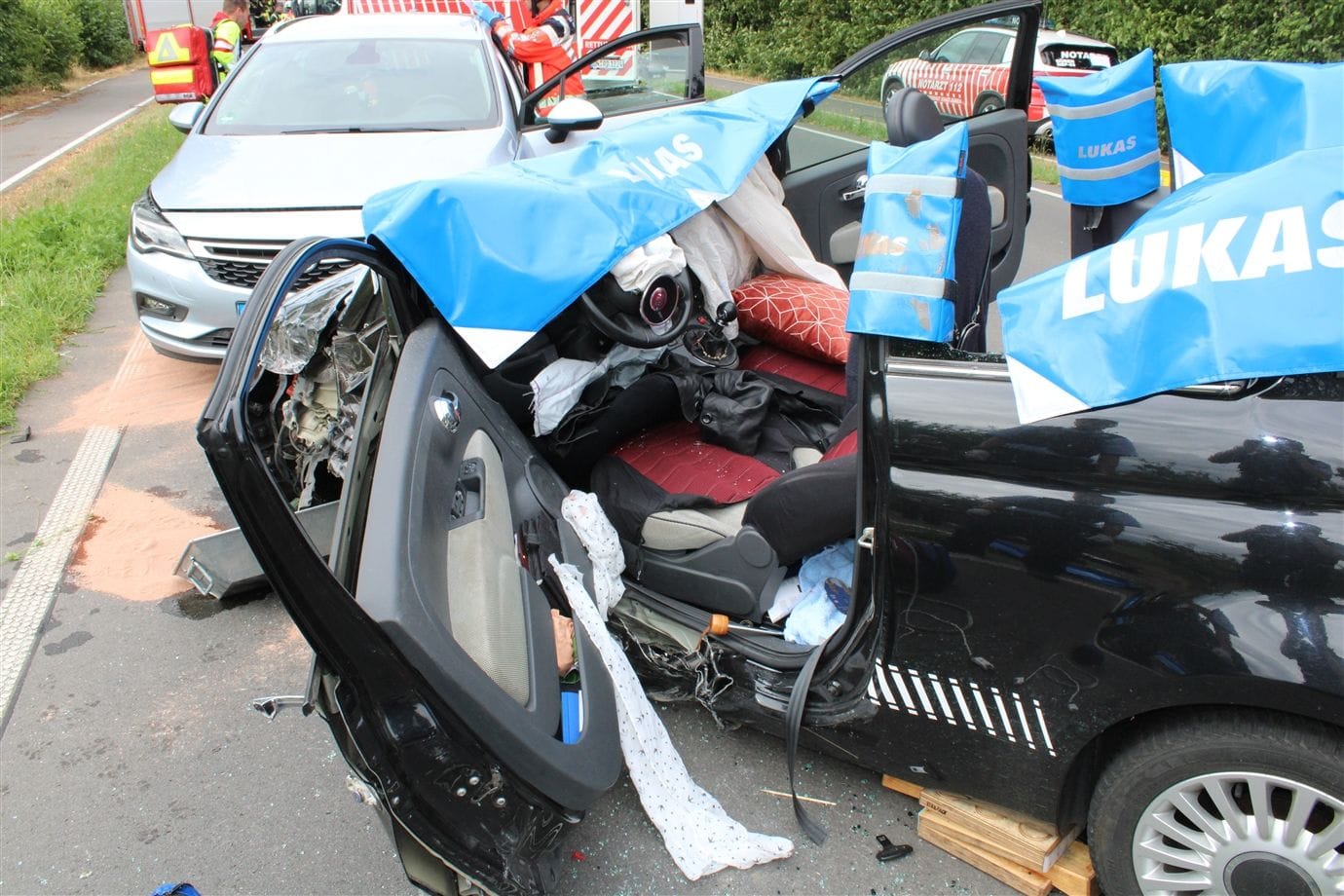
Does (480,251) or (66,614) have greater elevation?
(480,251)

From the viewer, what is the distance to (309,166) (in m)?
4.67

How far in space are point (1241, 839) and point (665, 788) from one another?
1170mm

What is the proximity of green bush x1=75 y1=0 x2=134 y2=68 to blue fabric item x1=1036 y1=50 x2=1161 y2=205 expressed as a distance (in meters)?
28.5

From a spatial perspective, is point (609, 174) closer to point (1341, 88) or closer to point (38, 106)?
point (1341, 88)

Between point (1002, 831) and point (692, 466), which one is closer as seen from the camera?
point (1002, 831)

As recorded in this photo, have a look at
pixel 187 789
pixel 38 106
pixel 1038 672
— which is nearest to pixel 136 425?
pixel 187 789

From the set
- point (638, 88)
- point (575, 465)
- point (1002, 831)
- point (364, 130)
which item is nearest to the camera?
point (1002, 831)

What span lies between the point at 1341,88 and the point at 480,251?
69.8 inches

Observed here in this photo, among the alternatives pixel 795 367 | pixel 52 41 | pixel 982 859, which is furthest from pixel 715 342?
pixel 52 41

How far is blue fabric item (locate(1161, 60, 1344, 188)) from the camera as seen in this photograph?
1.75m

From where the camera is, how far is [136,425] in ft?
15.1

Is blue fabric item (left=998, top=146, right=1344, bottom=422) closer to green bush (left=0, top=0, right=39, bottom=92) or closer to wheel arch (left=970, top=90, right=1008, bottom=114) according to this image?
wheel arch (left=970, top=90, right=1008, bottom=114)

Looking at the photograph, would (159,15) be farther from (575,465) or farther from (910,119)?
(910,119)

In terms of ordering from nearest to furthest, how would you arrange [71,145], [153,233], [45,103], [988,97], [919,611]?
[919,611] < [988,97] < [153,233] < [71,145] < [45,103]
